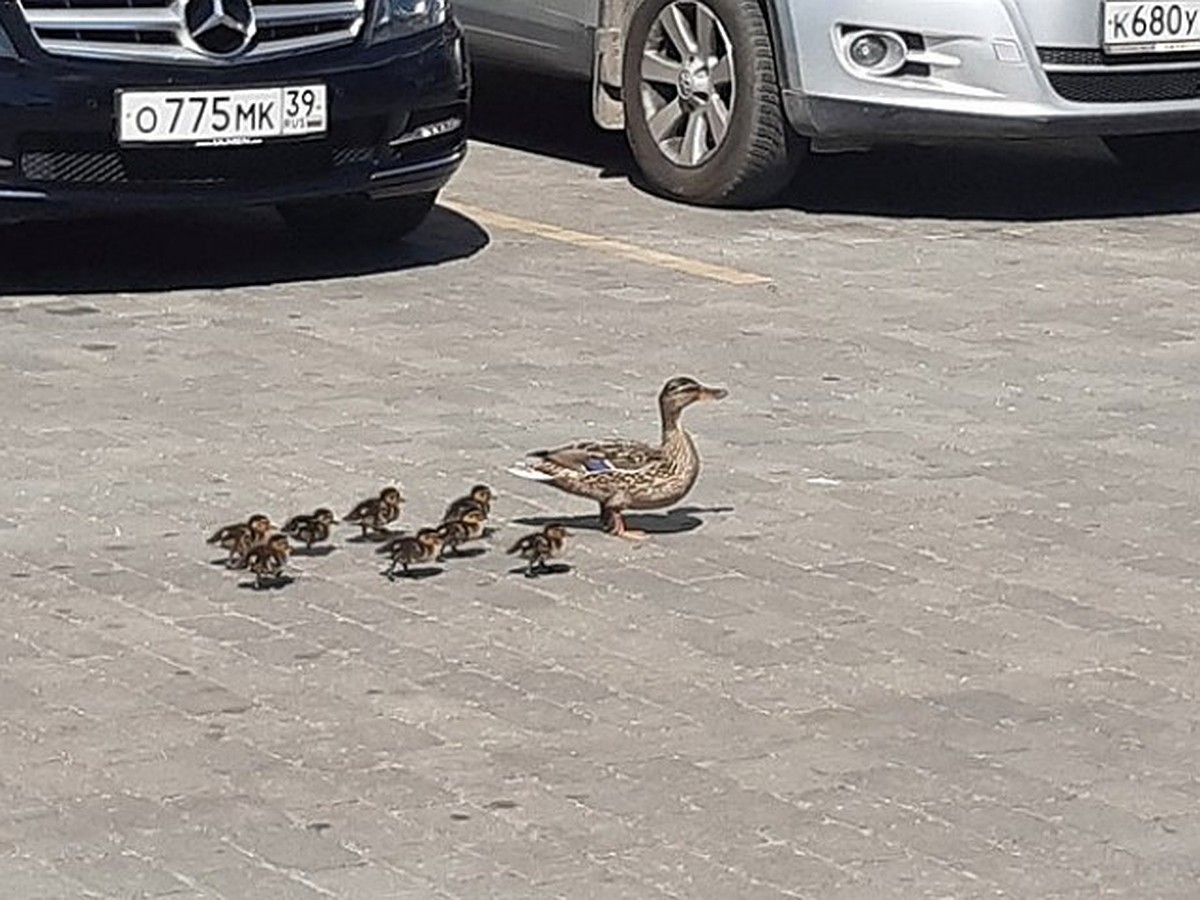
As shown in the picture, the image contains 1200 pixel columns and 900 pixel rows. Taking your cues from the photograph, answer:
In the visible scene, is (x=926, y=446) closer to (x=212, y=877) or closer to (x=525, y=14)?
(x=212, y=877)

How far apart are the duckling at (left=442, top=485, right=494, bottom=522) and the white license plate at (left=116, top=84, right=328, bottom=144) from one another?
2616mm

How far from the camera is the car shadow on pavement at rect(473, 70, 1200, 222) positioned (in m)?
12.1

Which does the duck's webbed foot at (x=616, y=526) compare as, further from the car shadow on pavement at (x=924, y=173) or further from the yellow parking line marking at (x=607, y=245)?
the car shadow on pavement at (x=924, y=173)

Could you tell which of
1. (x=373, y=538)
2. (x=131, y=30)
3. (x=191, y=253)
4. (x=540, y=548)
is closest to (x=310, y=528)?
(x=373, y=538)

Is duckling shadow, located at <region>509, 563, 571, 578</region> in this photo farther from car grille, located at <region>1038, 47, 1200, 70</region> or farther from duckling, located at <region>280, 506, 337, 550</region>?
car grille, located at <region>1038, 47, 1200, 70</region>

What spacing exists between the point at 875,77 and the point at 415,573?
4.23 m

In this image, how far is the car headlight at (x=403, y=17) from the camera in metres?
10.5

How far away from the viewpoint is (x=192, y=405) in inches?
349

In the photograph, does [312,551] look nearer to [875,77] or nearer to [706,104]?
[875,77]

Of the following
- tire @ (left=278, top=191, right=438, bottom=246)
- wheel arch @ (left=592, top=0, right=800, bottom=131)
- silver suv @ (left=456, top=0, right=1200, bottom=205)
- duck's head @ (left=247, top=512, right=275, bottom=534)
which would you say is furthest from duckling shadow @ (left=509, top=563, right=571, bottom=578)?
wheel arch @ (left=592, top=0, right=800, bottom=131)

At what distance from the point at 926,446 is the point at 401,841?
3.10 m

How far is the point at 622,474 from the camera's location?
25.1 ft

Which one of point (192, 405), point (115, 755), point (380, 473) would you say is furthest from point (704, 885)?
point (192, 405)

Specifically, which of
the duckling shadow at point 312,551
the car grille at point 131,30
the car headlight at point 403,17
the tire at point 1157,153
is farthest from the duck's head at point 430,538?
the tire at point 1157,153
